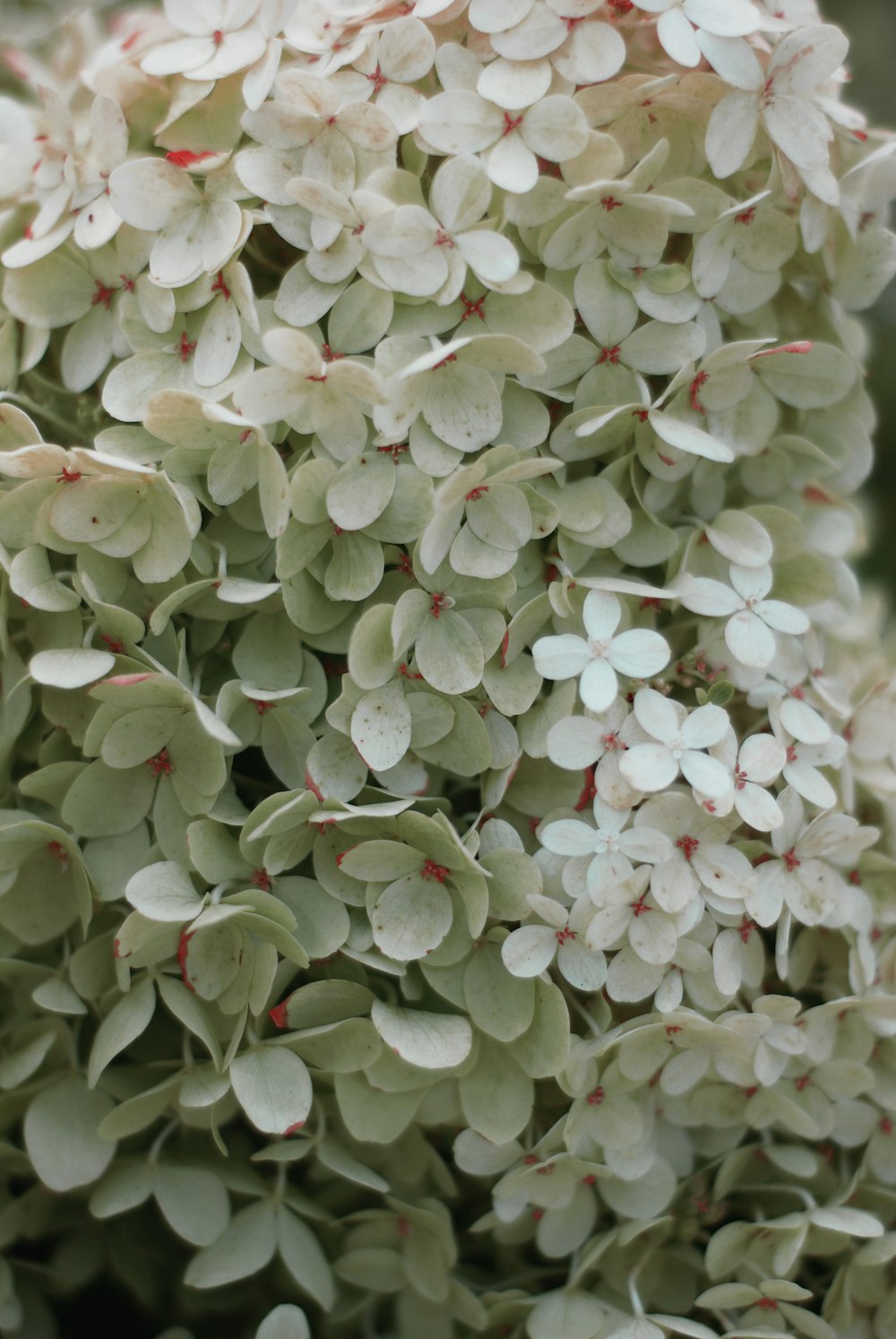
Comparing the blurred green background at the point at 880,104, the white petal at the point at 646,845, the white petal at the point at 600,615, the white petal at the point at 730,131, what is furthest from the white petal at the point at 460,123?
the blurred green background at the point at 880,104

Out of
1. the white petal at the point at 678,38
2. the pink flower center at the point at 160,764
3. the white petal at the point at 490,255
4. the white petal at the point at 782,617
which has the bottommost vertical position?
the pink flower center at the point at 160,764

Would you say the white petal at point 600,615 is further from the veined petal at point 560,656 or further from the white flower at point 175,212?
the white flower at point 175,212

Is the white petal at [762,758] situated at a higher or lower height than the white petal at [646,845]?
higher

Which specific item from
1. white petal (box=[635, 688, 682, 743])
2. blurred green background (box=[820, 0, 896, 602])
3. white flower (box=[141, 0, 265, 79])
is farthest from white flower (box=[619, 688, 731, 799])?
blurred green background (box=[820, 0, 896, 602])

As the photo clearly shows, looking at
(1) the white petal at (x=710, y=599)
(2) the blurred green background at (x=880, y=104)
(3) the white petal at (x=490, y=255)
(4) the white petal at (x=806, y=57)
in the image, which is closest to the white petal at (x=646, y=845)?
(1) the white petal at (x=710, y=599)

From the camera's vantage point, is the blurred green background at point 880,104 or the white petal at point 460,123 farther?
the blurred green background at point 880,104

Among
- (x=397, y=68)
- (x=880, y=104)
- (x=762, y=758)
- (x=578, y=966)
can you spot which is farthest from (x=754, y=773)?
(x=880, y=104)

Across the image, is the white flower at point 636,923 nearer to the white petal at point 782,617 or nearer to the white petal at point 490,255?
the white petal at point 782,617
